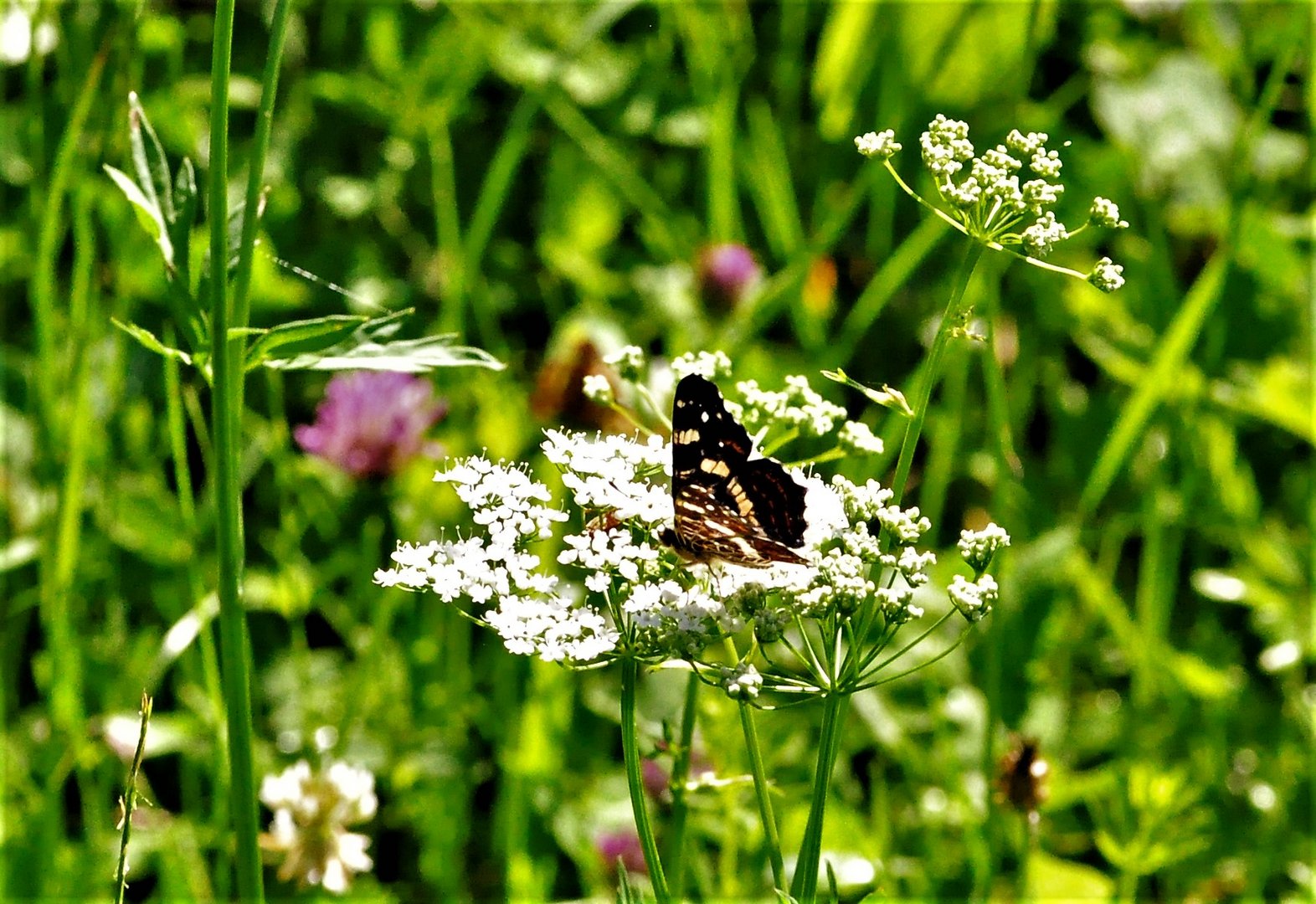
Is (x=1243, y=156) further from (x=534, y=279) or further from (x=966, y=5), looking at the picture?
(x=534, y=279)

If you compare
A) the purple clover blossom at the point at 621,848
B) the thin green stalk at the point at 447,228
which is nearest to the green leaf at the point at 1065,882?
the purple clover blossom at the point at 621,848

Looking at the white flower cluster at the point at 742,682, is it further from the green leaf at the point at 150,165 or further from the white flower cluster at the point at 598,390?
the green leaf at the point at 150,165

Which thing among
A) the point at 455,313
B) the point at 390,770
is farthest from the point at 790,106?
the point at 390,770

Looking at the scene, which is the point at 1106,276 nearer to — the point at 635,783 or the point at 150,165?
the point at 635,783

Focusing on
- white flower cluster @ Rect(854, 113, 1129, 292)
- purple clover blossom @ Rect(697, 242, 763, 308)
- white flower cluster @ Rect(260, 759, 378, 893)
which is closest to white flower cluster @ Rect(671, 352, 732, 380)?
white flower cluster @ Rect(854, 113, 1129, 292)

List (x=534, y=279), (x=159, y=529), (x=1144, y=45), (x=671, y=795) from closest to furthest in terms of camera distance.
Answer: (x=671, y=795)
(x=159, y=529)
(x=534, y=279)
(x=1144, y=45)

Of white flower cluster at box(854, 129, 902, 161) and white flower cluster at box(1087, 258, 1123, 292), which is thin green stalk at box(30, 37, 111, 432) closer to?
white flower cluster at box(854, 129, 902, 161)

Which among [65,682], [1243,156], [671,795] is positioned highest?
[1243,156]
